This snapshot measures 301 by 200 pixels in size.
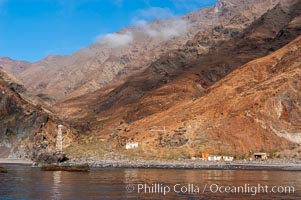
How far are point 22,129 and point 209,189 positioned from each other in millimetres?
126682

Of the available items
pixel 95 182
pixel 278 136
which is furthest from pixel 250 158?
pixel 95 182

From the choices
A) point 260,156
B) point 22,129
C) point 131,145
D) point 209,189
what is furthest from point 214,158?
point 22,129

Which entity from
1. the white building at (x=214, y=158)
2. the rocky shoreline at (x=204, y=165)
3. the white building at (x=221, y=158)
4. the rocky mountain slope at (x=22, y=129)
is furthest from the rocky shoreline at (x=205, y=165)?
the rocky mountain slope at (x=22, y=129)

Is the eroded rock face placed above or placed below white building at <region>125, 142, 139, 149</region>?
below

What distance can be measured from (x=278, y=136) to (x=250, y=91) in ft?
87.4

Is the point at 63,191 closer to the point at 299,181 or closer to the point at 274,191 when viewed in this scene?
the point at 274,191

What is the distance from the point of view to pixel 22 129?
18438 cm

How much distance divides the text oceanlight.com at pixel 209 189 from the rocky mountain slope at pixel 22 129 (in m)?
106

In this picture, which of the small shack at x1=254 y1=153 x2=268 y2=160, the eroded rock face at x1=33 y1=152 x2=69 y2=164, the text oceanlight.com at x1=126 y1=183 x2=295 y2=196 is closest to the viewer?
the text oceanlight.com at x1=126 y1=183 x2=295 y2=196

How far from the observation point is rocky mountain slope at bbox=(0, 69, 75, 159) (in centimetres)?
17962

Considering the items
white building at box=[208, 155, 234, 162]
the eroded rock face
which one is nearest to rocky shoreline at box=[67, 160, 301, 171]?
white building at box=[208, 155, 234, 162]

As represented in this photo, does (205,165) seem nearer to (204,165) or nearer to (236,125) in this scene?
(204,165)

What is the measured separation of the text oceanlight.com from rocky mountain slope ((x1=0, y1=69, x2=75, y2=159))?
106340 mm

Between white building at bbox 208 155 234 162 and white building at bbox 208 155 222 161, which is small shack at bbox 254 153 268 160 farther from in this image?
white building at bbox 208 155 222 161
